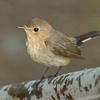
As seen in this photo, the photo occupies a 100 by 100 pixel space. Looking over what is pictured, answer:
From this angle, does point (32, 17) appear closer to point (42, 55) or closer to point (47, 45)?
point (47, 45)

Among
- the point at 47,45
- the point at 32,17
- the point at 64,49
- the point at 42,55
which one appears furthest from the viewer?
the point at 32,17

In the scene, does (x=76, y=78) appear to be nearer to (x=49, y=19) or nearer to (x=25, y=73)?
(x=25, y=73)

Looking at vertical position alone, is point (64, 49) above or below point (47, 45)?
below

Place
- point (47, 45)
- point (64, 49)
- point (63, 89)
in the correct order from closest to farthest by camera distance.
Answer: point (63, 89)
point (47, 45)
point (64, 49)

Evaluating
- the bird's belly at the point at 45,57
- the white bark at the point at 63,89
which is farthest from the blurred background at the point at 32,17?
the white bark at the point at 63,89

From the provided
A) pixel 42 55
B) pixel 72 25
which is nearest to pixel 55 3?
pixel 72 25

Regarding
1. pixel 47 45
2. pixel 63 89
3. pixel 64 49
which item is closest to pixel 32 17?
pixel 64 49

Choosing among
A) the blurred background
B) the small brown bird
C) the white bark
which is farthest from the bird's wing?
the blurred background

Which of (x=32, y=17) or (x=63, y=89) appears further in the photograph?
(x=32, y=17)
